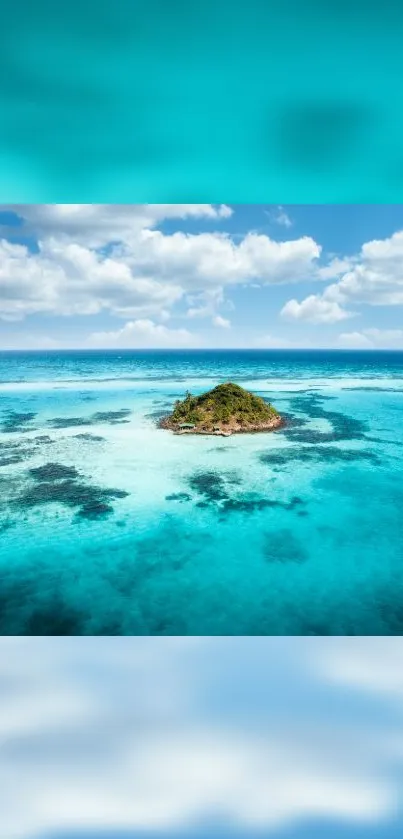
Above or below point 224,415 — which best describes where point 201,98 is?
above

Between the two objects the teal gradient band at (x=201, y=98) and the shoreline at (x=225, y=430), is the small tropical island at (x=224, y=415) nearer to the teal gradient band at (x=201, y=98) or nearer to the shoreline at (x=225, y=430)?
the shoreline at (x=225, y=430)

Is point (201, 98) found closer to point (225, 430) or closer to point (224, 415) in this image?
point (225, 430)

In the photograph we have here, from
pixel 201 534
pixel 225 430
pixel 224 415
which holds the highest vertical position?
pixel 224 415

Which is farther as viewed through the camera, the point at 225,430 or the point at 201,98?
the point at 225,430

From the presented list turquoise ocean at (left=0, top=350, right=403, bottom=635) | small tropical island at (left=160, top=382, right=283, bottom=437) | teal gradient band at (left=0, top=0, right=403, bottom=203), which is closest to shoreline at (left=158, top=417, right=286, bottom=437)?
small tropical island at (left=160, top=382, right=283, bottom=437)

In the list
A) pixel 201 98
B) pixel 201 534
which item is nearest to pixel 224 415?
pixel 201 534

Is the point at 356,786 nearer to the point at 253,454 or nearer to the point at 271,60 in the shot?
the point at 271,60

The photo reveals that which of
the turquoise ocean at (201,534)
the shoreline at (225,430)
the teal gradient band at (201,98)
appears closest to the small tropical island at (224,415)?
the shoreline at (225,430)

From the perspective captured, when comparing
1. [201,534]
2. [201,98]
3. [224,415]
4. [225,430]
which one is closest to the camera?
[201,98]
